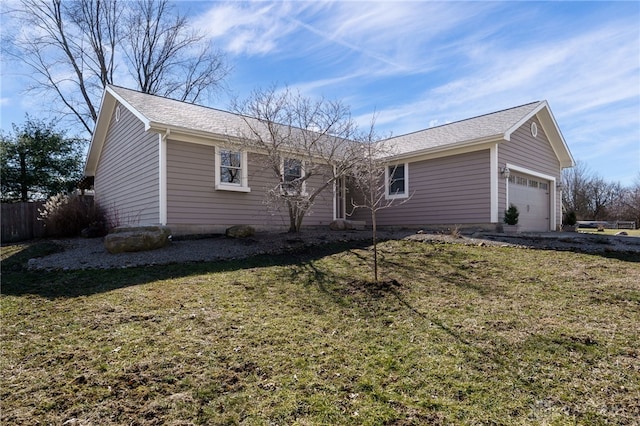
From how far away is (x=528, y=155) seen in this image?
13.3 metres

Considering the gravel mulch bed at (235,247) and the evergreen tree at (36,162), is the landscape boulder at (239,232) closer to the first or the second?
the gravel mulch bed at (235,247)

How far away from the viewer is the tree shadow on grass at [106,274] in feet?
18.0

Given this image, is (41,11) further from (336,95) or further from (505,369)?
(505,369)

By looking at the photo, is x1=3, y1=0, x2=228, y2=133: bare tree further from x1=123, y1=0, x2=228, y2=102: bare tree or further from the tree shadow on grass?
the tree shadow on grass

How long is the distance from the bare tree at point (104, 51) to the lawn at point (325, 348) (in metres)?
18.4

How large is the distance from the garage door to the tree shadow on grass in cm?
757

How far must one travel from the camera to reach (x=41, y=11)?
62.6 feet

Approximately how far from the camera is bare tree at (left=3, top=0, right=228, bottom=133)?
63.6 feet

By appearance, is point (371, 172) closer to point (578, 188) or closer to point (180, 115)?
point (180, 115)

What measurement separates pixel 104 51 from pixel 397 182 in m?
18.3

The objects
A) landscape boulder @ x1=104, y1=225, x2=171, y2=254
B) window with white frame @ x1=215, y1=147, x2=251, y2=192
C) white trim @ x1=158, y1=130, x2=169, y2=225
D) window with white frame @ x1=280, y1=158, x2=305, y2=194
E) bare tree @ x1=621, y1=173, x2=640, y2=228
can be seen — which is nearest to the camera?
landscape boulder @ x1=104, y1=225, x2=171, y2=254

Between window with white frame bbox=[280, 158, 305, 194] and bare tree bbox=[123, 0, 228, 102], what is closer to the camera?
window with white frame bbox=[280, 158, 305, 194]

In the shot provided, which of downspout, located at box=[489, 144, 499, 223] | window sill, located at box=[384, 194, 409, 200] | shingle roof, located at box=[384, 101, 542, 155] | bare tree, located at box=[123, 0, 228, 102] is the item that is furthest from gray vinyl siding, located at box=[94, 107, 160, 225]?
bare tree, located at box=[123, 0, 228, 102]

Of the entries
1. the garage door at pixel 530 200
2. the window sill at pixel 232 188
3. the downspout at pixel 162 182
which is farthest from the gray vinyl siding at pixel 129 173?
the garage door at pixel 530 200
